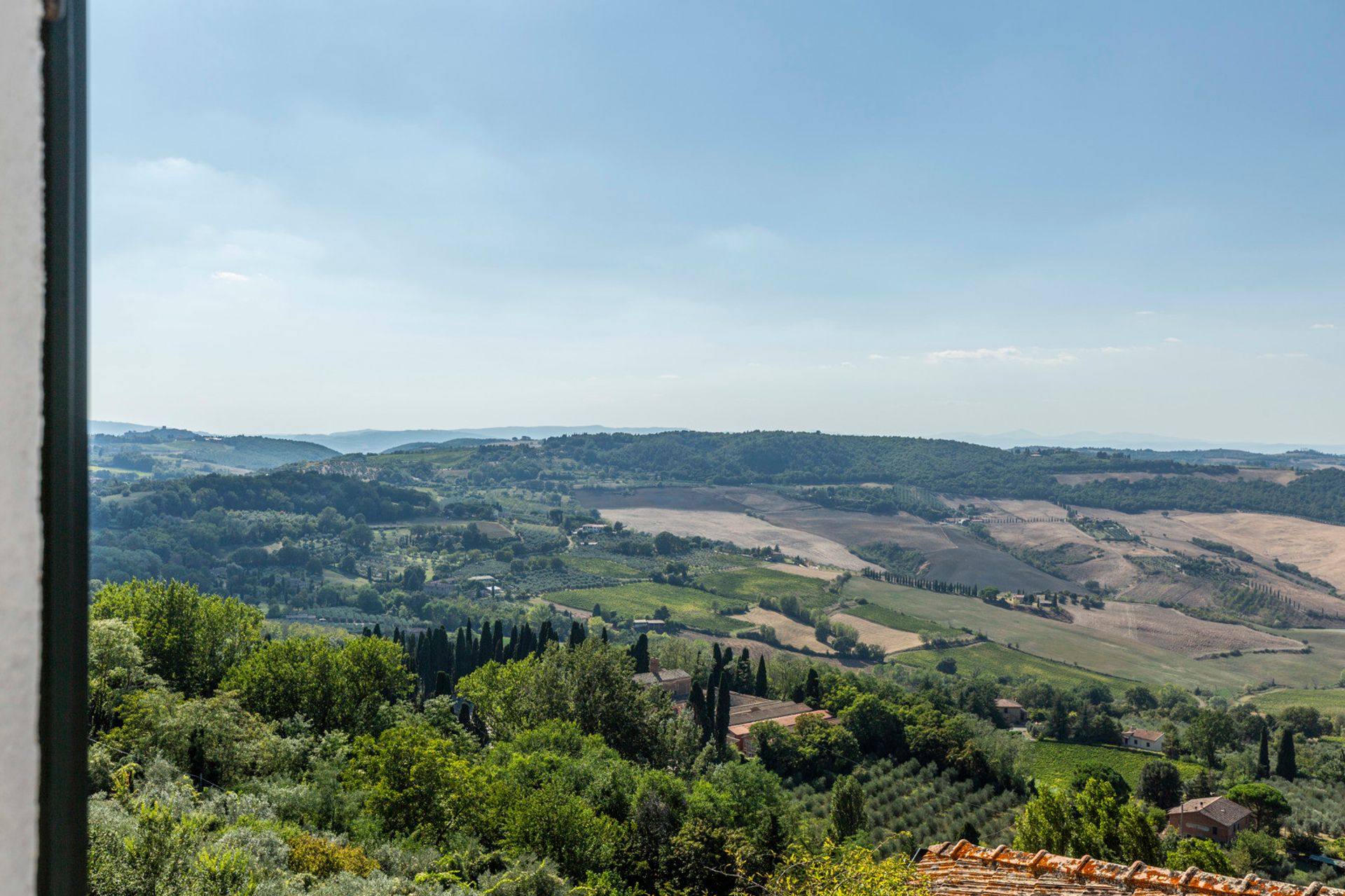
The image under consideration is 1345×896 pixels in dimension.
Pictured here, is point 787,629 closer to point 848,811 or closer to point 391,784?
point 848,811

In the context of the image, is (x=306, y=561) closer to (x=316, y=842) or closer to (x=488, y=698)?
(x=488, y=698)

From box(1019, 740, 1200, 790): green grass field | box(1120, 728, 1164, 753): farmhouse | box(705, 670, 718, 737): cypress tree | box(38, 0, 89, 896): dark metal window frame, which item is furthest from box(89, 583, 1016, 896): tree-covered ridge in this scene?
box(1120, 728, 1164, 753): farmhouse

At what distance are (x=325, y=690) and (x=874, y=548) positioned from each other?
14844 centimetres

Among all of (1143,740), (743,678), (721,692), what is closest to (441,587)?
(743,678)

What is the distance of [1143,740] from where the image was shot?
64.4 metres

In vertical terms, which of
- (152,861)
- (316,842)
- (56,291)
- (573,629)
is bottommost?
(573,629)

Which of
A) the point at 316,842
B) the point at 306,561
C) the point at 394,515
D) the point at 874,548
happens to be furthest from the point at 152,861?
the point at 394,515

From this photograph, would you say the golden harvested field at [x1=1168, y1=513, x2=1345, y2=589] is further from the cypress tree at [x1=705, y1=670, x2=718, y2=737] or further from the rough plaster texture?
the rough plaster texture

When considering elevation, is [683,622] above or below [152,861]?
below

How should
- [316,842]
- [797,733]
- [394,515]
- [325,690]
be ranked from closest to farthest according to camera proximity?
1. [316,842]
2. [325,690]
3. [797,733]
4. [394,515]

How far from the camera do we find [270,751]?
19188 millimetres

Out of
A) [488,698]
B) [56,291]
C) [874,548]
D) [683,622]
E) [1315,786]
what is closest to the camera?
[56,291]

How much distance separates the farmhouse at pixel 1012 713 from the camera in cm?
7150

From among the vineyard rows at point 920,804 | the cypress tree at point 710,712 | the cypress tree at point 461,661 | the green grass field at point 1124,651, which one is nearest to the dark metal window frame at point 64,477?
the vineyard rows at point 920,804
